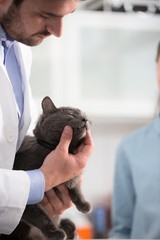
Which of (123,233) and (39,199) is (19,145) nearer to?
(39,199)

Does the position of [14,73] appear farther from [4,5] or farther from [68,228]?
[68,228]

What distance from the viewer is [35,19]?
2.38 feet

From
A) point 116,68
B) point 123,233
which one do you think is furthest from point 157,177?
point 116,68

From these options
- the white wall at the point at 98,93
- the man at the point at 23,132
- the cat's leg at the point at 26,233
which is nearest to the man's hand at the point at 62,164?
the man at the point at 23,132

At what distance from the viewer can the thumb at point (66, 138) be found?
0.77 meters

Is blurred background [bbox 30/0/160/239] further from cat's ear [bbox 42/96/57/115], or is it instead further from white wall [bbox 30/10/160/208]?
cat's ear [bbox 42/96/57/115]

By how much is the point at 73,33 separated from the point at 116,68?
0.95 ft

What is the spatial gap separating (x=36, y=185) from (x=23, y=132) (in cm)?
14

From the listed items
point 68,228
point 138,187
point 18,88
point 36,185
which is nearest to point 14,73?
point 18,88

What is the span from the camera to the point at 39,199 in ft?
2.51

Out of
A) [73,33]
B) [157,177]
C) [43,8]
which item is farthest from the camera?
[73,33]

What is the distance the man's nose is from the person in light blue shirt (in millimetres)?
717

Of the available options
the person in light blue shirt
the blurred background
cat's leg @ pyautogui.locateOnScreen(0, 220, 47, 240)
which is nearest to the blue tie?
cat's leg @ pyautogui.locateOnScreen(0, 220, 47, 240)

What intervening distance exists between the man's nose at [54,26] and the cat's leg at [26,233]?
1.27 feet
